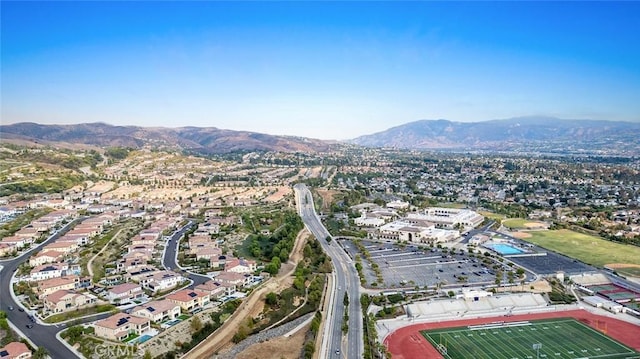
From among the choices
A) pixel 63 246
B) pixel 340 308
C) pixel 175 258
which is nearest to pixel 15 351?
pixel 340 308

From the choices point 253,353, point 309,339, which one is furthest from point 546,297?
point 253,353

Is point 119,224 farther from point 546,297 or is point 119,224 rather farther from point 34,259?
point 546,297

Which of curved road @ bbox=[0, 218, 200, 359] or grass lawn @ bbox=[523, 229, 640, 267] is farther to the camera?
grass lawn @ bbox=[523, 229, 640, 267]

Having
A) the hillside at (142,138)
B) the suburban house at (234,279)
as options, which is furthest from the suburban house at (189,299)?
the hillside at (142,138)

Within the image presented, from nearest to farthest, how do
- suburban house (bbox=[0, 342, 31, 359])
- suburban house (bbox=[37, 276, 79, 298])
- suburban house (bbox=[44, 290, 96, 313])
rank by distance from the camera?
1. suburban house (bbox=[0, 342, 31, 359])
2. suburban house (bbox=[44, 290, 96, 313])
3. suburban house (bbox=[37, 276, 79, 298])

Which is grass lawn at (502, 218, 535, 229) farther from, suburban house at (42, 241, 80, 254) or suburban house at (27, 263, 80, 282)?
suburban house at (42, 241, 80, 254)

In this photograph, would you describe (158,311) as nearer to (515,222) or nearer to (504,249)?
(504,249)

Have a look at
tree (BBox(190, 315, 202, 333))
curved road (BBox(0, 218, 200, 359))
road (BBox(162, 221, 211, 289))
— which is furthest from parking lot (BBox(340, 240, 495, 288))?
curved road (BBox(0, 218, 200, 359))
